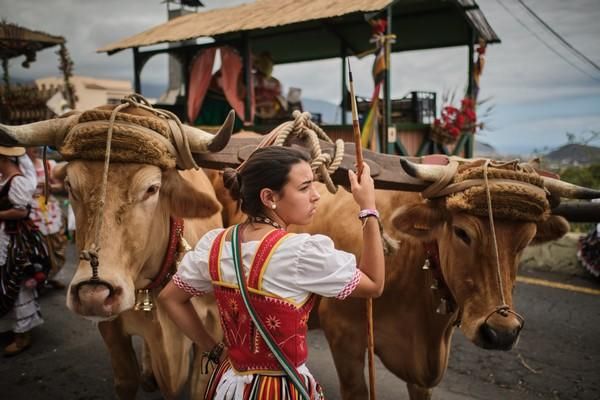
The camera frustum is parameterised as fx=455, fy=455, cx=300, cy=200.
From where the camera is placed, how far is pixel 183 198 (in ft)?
7.57

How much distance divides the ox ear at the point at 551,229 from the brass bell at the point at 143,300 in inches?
81.7

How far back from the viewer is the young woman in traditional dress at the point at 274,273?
1.53m

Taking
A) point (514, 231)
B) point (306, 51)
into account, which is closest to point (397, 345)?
point (514, 231)

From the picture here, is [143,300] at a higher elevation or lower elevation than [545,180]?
lower

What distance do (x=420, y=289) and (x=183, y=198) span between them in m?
1.41

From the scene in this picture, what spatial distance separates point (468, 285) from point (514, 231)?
33 cm

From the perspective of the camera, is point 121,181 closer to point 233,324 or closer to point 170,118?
point 170,118

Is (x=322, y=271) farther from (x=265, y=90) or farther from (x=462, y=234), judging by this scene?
(x=265, y=90)

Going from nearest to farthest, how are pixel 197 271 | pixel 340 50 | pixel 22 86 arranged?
1. pixel 197 271
2. pixel 340 50
3. pixel 22 86

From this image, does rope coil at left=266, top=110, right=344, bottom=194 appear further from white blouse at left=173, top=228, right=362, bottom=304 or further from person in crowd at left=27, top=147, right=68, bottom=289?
person in crowd at left=27, top=147, right=68, bottom=289

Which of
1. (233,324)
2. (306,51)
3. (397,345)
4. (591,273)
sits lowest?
(591,273)

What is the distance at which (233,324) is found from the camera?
1623 millimetres

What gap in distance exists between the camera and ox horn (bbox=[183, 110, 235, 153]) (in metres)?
2.16

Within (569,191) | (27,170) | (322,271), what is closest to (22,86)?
(27,170)
